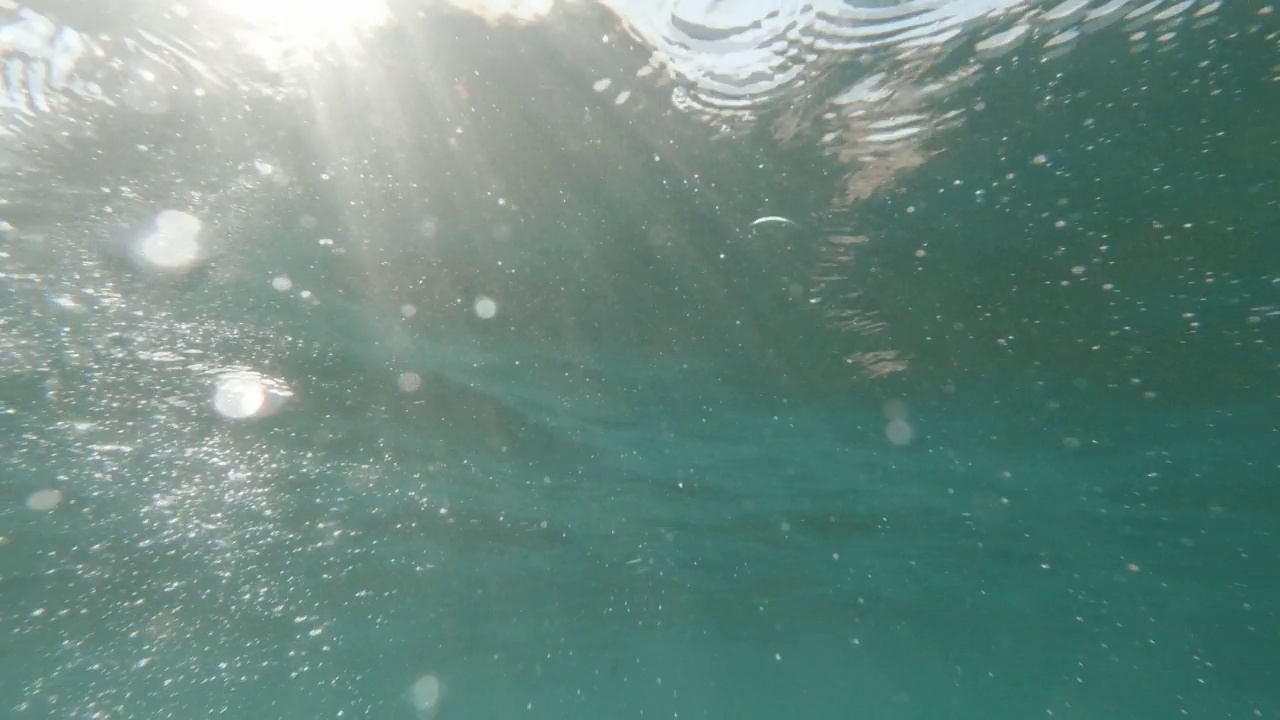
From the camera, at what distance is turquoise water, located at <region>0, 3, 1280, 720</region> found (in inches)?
365

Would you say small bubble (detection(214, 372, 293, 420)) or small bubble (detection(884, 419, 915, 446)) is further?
small bubble (detection(884, 419, 915, 446))

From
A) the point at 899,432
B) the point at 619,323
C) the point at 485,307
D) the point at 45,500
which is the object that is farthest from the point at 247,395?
the point at 899,432

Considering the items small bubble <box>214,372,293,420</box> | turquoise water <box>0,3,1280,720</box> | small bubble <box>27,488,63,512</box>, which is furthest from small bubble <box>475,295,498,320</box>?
small bubble <box>27,488,63,512</box>

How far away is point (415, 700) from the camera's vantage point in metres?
48.6

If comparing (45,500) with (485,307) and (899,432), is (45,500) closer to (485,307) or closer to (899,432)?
(485,307)

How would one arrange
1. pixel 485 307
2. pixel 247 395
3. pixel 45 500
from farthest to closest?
1. pixel 45 500
2. pixel 247 395
3. pixel 485 307

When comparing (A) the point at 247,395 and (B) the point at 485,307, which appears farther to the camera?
(A) the point at 247,395

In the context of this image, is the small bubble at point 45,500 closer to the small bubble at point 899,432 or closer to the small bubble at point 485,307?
the small bubble at point 485,307

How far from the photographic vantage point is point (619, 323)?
14.0 m

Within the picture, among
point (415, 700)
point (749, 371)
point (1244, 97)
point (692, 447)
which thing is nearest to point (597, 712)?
point (415, 700)

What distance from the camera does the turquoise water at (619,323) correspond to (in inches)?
365

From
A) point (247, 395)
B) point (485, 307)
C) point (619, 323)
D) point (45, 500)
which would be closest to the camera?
point (485, 307)

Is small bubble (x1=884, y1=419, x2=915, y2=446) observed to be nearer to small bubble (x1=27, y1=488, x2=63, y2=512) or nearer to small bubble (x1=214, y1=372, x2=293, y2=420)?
small bubble (x1=214, y1=372, x2=293, y2=420)

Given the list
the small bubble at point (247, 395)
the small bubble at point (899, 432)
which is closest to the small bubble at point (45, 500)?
the small bubble at point (247, 395)
